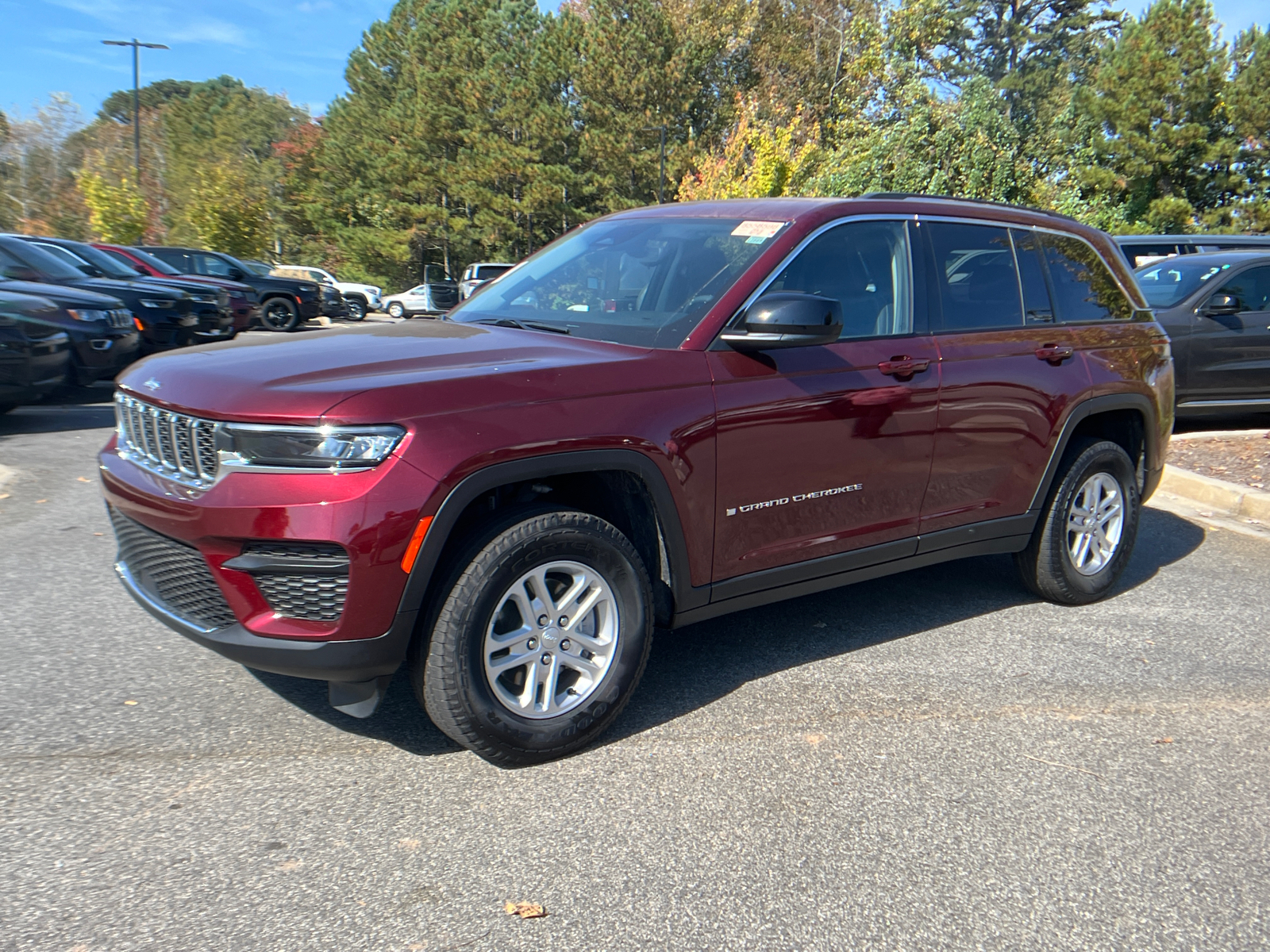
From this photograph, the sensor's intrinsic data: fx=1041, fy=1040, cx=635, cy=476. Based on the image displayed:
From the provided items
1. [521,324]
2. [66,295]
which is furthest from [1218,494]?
[66,295]

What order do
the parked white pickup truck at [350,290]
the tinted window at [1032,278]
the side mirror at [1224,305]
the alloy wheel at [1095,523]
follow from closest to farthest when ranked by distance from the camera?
the tinted window at [1032,278] < the alloy wheel at [1095,523] < the side mirror at [1224,305] < the parked white pickup truck at [350,290]

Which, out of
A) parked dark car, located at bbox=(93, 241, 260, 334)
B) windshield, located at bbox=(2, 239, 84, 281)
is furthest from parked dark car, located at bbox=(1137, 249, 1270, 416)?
parked dark car, located at bbox=(93, 241, 260, 334)

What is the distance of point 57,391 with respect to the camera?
9.36 m

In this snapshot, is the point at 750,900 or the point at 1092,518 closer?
the point at 750,900

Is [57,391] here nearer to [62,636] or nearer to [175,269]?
[62,636]

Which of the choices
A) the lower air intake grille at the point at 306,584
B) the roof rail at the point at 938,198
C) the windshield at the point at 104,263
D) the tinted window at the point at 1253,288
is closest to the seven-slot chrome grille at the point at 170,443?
the lower air intake grille at the point at 306,584

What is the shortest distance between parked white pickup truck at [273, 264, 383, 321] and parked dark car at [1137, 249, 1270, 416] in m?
22.9

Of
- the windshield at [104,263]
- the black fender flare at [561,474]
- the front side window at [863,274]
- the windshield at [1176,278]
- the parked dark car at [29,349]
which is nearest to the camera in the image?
the black fender flare at [561,474]

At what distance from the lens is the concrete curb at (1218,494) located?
7.15 metres

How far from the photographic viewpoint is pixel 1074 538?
517 cm

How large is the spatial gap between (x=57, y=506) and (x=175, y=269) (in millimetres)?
12910

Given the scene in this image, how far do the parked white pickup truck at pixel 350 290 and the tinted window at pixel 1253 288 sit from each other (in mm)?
23099

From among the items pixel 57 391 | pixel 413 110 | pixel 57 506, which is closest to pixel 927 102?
pixel 57 391

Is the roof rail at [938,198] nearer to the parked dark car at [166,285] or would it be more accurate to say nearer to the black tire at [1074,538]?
the black tire at [1074,538]
